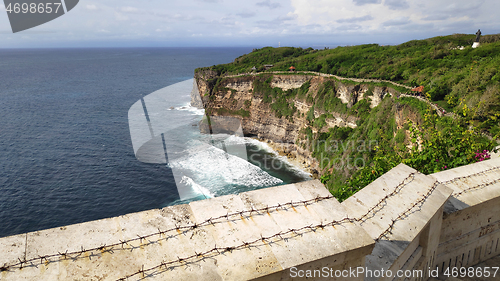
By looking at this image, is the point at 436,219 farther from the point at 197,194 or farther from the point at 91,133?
the point at 91,133

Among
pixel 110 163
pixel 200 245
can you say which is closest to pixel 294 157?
pixel 110 163

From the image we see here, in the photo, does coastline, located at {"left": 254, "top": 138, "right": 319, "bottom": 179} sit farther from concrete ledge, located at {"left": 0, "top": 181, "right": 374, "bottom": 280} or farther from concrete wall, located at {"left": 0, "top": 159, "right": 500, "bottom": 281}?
concrete ledge, located at {"left": 0, "top": 181, "right": 374, "bottom": 280}

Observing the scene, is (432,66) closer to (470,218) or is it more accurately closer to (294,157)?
(294,157)

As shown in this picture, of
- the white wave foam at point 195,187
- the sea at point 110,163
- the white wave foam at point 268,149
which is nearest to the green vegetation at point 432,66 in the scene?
the white wave foam at point 268,149

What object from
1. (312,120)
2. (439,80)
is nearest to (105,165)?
(312,120)

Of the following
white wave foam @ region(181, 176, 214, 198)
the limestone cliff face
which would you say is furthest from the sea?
the limestone cliff face
